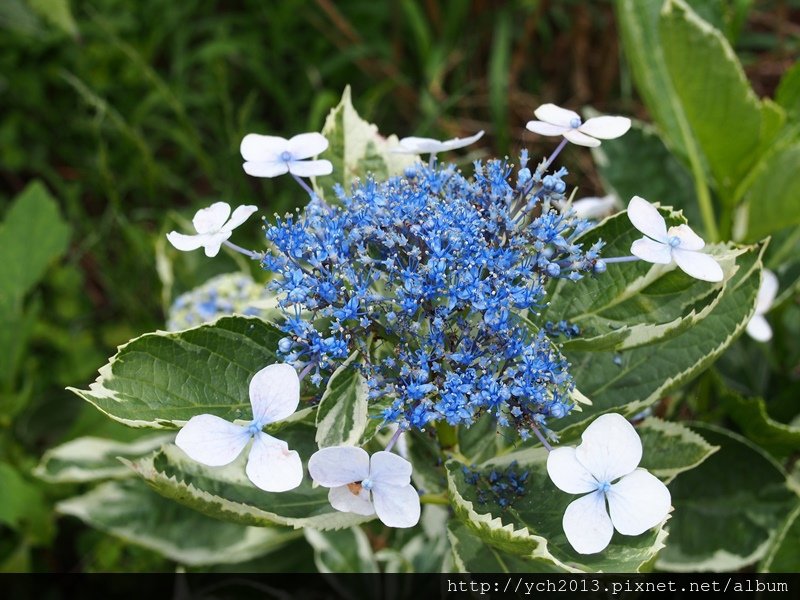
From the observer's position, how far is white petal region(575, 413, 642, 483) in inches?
35.8

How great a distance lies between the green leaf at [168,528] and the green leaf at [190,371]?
0.55 m

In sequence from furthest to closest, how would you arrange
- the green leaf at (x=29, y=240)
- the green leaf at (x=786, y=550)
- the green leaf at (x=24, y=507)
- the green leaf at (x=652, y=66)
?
1. the green leaf at (x=29, y=240)
2. the green leaf at (x=652, y=66)
3. the green leaf at (x=24, y=507)
4. the green leaf at (x=786, y=550)

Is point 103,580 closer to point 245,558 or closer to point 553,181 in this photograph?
point 245,558

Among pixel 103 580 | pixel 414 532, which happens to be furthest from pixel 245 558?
pixel 103 580

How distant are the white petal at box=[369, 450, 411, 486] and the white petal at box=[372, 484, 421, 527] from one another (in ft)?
0.03

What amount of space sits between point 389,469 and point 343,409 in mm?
115

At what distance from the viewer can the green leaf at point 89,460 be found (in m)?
1.61

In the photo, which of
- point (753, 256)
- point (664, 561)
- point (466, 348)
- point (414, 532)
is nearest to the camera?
point (466, 348)

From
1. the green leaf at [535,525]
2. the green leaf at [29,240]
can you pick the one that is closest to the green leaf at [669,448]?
the green leaf at [535,525]

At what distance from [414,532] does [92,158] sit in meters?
1.77

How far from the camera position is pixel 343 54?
271 centimetres

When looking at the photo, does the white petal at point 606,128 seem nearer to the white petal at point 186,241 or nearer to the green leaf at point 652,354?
the green leaf at point 652,354

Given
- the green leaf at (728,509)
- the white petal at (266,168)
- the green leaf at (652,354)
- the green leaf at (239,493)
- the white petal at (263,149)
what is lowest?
the green leaf at (728,509)

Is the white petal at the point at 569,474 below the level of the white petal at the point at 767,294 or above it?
above
